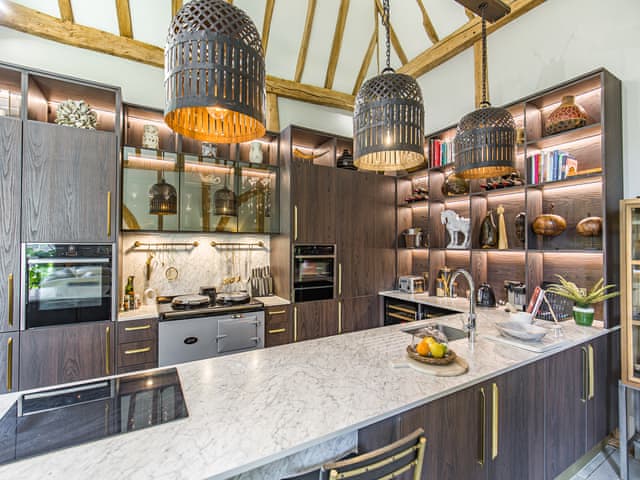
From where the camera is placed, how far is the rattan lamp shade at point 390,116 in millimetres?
1308

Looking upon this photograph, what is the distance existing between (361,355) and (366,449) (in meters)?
0.55

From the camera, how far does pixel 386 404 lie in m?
1.20

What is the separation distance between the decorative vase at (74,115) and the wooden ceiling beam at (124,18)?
1161 mm

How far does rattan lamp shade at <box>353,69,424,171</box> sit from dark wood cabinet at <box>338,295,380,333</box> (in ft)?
8.50

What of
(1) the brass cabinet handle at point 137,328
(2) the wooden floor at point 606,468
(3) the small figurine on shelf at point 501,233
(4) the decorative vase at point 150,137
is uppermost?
(4) the decorative vase at point 150,137

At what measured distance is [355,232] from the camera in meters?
3.82

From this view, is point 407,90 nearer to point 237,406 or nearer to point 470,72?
point 237,406

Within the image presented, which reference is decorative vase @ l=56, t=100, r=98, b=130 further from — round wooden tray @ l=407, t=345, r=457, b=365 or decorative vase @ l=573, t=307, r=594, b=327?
decorative vase @ l=573, t=307, r=594, b=327

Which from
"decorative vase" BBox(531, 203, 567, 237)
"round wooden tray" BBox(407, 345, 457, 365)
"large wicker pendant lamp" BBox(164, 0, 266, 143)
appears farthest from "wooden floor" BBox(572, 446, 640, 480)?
"large wicker pendant lamp" BBox(164, 0, 266, 143)

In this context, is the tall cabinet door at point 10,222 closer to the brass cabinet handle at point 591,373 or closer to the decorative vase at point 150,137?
the decorative vase at point 150,137

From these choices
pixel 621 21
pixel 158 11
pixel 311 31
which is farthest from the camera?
pixel 311 31

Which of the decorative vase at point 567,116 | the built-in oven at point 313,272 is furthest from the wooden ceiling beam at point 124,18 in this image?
the decorative vase at point 567,116

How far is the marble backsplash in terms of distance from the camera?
323 cm

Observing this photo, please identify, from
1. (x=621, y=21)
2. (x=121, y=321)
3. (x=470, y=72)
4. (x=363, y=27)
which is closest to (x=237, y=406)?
(x=121, y=321)
